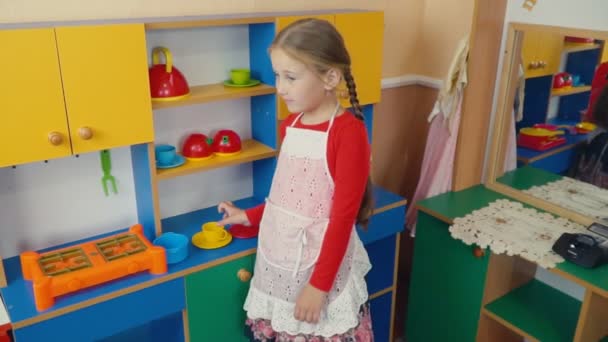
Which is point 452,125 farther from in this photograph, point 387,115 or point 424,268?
point 424,268

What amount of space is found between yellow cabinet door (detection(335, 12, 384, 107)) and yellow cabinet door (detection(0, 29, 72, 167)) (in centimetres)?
86

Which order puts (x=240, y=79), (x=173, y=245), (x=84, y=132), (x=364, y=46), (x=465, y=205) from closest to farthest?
(x=84, y=132)
(x=173, y=245)
(x=240, y=79)
(x=364, y=46)
(x=465, y=205)

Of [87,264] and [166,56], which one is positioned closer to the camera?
[87,264]

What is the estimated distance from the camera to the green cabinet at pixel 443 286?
6.18 ft

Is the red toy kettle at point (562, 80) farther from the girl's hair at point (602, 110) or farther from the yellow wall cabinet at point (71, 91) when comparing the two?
the yellow wall cabinet at point (71, 91)

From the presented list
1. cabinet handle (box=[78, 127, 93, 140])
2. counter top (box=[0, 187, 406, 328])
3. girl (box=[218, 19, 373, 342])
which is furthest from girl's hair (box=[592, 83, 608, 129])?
cabinet handle (box=[78, 127, 93, 140])

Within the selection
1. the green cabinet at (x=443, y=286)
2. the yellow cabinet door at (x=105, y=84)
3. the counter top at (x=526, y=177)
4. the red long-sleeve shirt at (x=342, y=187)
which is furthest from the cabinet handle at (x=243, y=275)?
the counter top at (x=526, y=177)

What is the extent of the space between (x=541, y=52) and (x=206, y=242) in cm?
126

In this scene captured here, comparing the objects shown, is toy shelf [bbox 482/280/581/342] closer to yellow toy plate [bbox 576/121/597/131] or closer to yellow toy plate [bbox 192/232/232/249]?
yellow toy plate [bbox 576/121/597/131]

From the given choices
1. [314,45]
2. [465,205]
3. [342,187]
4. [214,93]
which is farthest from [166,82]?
[465,205]

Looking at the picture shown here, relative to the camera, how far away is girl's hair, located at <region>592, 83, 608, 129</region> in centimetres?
173

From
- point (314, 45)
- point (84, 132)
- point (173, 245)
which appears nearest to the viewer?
point (314, 45)

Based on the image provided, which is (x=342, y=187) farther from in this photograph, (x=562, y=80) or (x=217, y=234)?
(x=562, y=80)

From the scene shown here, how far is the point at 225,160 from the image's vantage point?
171 cm
